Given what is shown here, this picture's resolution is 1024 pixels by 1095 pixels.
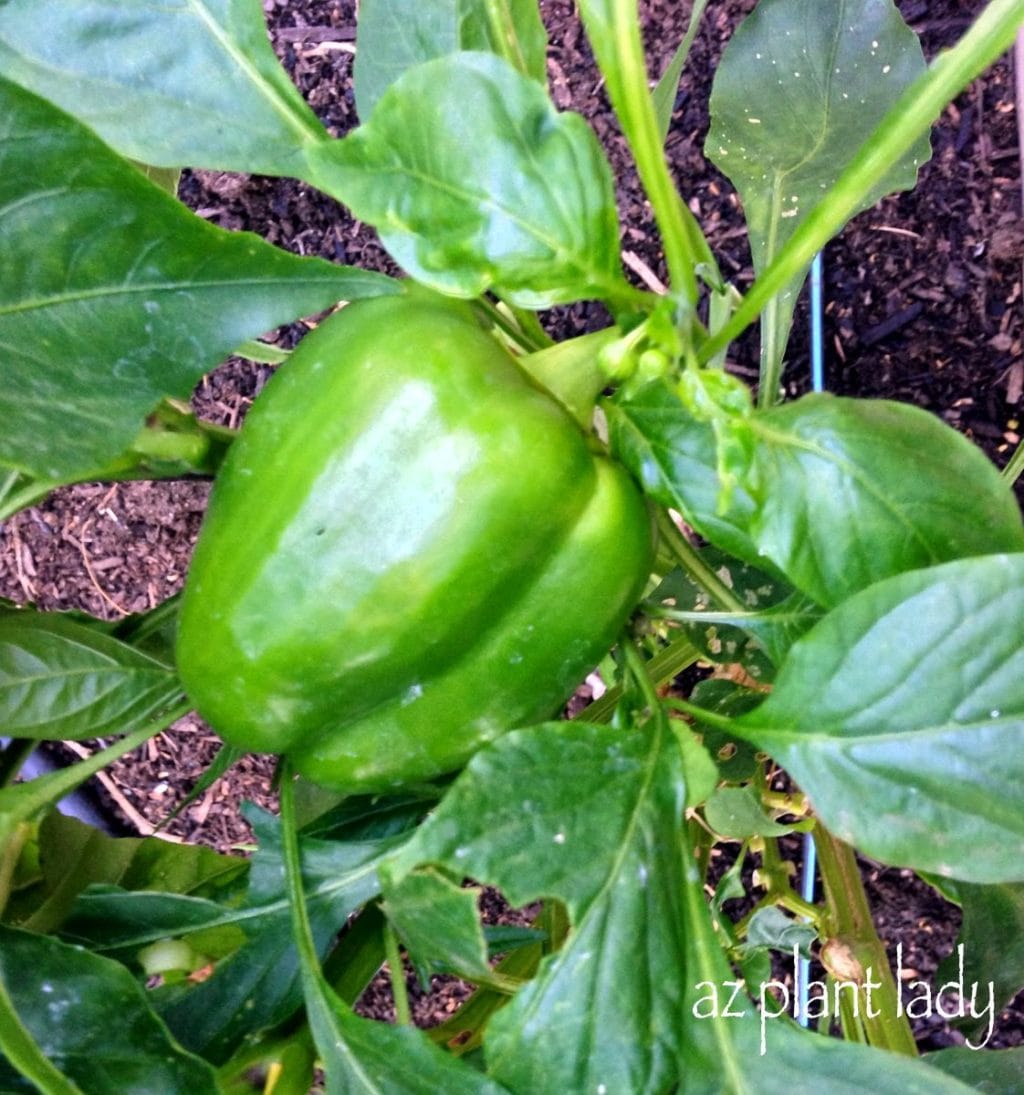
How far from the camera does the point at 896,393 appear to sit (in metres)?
1.02

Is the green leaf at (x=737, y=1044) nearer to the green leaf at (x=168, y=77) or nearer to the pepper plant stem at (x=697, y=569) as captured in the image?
the pepper plant stem at (x=697, y=569)

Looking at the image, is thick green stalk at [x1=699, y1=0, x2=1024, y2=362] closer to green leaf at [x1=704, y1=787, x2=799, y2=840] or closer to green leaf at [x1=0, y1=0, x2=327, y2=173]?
green leaf at [x1=0, y1=0, x2=327, y2=173]

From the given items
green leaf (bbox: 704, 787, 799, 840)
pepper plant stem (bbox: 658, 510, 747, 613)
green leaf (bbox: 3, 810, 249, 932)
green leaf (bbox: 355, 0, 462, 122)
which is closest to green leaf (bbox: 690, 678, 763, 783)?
green leaf (bbox: 704, 787, 799, 840)

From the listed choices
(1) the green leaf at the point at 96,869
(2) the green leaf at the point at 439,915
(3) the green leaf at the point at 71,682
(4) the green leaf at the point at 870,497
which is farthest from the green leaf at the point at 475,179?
(1) the green leaf at the point at 96,869

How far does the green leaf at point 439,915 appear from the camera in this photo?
471 mm

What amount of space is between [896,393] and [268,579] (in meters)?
0.73

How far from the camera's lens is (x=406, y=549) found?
0.48 metres

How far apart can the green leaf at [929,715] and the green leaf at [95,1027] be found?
1.14 ft

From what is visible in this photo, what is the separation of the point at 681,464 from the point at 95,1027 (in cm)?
41

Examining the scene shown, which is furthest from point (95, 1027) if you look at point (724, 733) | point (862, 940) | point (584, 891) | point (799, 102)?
point (799, 102)

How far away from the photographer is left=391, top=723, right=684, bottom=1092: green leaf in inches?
18.3

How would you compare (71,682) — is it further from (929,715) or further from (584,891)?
(929,715)

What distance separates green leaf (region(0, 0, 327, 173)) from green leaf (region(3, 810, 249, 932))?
0.49 metres

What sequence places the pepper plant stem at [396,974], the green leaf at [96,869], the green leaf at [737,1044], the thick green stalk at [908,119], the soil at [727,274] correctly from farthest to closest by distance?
the soil at [727,274] < the green leaf at [96,869] < the pepper plant stem at [396,974] < the green leaf at [737,1044] < the thick green stalk at [908,119]
